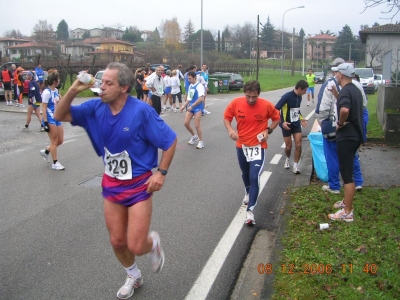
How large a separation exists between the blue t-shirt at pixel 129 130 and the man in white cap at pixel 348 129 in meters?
2.56

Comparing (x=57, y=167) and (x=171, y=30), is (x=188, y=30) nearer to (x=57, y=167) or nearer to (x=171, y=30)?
(x=171, y=30)

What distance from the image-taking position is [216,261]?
453 centimetres

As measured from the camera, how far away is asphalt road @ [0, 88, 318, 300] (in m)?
4.05

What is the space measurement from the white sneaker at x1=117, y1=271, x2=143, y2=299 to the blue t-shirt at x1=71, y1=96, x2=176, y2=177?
987 mm

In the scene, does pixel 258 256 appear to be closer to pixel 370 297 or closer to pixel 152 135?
pixel 370 297

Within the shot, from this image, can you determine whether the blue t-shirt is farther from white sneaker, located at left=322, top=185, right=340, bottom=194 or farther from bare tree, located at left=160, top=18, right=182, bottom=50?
bare tree, located at left=160, top=18, right=182, bottom=50

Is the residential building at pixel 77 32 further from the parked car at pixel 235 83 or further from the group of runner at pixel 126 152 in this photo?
the group of runner at pixel 126 152

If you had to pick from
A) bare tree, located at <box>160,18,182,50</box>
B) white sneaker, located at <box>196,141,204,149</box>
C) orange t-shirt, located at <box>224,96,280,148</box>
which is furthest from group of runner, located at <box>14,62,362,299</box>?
bare tree, located at <box>160,18,182,50</box>

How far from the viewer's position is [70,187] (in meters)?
7.32

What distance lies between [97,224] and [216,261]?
1.82 meters

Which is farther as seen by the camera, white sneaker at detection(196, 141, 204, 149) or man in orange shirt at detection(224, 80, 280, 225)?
white sneaker at detection(196, 141, 204, 149)

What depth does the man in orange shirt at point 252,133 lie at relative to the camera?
5.57 meters
